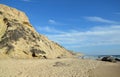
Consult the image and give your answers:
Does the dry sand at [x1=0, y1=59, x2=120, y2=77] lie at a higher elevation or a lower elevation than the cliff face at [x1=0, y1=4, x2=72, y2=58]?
lower

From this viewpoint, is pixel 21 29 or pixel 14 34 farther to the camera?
pixel 21 29

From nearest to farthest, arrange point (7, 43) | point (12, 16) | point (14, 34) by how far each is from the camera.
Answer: point (7, 43)
point (14, 34)
point (12, 16)

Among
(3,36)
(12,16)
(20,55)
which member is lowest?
(20,55)

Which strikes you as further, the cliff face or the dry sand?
the cliff face

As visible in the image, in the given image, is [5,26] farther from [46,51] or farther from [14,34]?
[46,51]

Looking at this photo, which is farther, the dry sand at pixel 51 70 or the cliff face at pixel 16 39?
the cliff face at pixel 16 39

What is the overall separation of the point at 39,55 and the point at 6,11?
36.4 feet

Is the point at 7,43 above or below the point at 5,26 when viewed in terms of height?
below

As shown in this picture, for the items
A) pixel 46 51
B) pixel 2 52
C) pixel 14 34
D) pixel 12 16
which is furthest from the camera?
pixel 12 16

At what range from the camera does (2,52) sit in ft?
100

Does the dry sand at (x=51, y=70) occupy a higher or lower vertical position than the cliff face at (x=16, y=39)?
lower

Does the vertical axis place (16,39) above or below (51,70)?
above

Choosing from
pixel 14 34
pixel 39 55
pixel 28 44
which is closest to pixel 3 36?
pixel 14 34

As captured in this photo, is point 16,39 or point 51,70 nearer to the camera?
point 51,70
